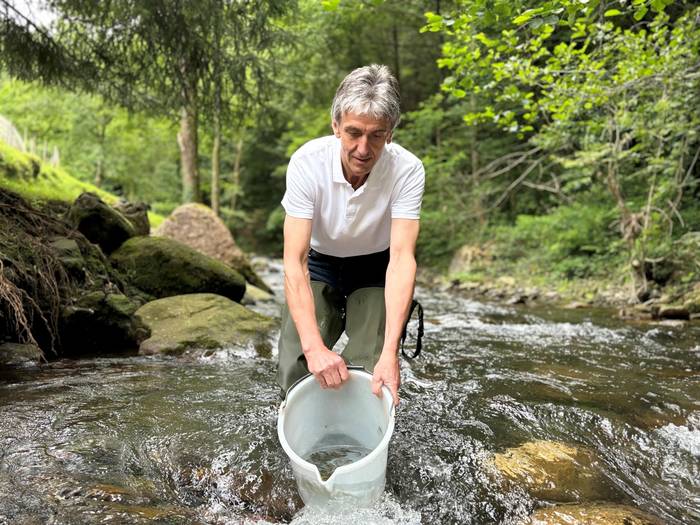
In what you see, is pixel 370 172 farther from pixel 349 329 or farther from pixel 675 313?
pixel 675 313

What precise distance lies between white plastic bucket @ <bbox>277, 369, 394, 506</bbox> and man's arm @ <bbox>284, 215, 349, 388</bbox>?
0.15m

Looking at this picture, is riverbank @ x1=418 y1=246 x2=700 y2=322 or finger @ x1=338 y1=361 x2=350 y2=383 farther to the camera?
riverbank @ x1=418 y1=246 x2=700 y2=322

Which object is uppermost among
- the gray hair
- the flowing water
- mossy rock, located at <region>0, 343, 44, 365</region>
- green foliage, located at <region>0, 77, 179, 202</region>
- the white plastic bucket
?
green foliage, located at <region>0, 77, 179, 202</region>

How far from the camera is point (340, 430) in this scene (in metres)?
2.49

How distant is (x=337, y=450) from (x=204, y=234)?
24.9 ft

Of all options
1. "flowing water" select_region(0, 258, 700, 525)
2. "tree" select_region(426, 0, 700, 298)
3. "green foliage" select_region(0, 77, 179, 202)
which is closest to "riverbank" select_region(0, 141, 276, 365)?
"flowing water" select_region(0, 258, 700, 525)

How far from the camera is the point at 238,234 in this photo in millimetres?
27016

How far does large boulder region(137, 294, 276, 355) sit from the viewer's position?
457 cm

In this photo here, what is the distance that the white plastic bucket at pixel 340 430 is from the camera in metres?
1.82

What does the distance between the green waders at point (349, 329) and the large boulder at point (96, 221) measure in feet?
13.1

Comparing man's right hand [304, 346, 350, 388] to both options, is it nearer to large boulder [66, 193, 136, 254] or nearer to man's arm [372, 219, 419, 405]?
man's arm [372, 219, 419, 405]

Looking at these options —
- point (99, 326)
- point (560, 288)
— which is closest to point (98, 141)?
point (560, 288)

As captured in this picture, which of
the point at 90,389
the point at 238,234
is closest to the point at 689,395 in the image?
the point at 90,389

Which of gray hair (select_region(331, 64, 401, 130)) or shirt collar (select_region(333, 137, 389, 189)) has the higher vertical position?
gray hair (select_region(331, 64, 401, 130))
